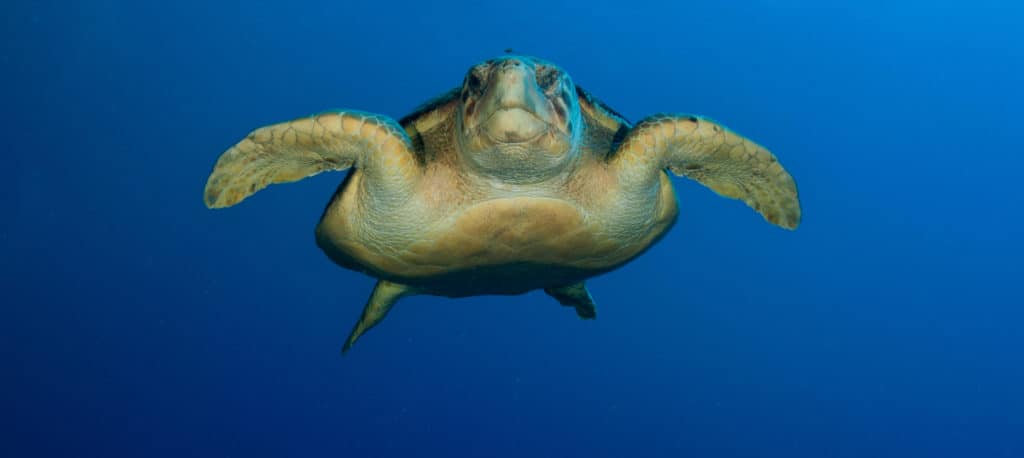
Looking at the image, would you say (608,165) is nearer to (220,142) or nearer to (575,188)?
(575,188)

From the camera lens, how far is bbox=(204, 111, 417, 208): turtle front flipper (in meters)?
2.58

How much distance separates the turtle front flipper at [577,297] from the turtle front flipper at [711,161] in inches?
66.7

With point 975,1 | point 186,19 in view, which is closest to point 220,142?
point 186,19

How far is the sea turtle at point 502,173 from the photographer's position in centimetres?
234

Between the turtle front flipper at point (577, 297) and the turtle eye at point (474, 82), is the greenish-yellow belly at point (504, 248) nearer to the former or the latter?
the turtle eye at point (474, 82)

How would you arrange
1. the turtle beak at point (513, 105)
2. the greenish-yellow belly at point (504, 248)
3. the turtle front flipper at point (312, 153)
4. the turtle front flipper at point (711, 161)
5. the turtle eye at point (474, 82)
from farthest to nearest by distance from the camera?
the greenish-yellow belly at point (504, 248)
the turtle front flipper at point (711, 161)
the turtle front flipper at point (312, 153)
the turtle eye at point (474, 82)
the turtle beak at point (513, 105)

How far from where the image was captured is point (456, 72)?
3077cm

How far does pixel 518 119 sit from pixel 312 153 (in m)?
1.22

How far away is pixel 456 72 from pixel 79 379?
69.1 ft

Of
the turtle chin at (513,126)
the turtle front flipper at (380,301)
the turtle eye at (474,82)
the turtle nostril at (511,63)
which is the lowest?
the turtle front flipper at (380,301)

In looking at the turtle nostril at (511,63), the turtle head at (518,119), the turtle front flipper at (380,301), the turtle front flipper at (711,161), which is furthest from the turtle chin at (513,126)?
the turtle front flipper at (380,301)

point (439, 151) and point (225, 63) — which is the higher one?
point (225, 63)

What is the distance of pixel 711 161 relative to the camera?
306cm

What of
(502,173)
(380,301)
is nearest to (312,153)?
(502,173)
